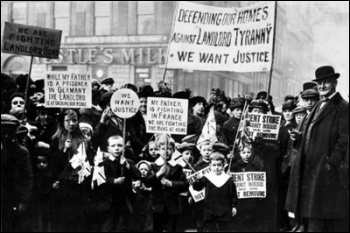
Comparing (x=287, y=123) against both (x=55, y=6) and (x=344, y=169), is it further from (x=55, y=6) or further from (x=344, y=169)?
(x=55, y=6)

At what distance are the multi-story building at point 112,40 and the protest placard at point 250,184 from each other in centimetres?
2014

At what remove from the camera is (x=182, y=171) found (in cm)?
598

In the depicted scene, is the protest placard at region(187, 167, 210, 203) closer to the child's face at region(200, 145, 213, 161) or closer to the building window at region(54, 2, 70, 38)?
the child's face at region(200, 145, 213, 161)

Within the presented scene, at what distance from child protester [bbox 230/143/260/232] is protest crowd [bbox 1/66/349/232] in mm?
12

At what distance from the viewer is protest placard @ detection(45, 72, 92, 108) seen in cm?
677

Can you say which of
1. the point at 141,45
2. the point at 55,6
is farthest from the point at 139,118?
the point at 55,6

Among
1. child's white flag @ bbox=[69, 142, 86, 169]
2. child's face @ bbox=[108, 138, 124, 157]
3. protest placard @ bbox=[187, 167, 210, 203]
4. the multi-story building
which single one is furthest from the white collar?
the multi-story building

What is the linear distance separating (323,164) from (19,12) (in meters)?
26.3

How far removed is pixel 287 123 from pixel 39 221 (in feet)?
11.2

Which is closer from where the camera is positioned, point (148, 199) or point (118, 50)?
point (148, 199)

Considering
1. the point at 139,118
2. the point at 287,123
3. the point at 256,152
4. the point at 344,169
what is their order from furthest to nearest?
the point at 139,118, the point at 287,123, the point at 256,152, the point at 344,169

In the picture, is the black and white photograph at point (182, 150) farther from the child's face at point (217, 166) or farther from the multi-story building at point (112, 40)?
the multi-story building at point (112, 40)

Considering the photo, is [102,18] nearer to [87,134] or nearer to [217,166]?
[87,134]

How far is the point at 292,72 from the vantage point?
38281 mm
